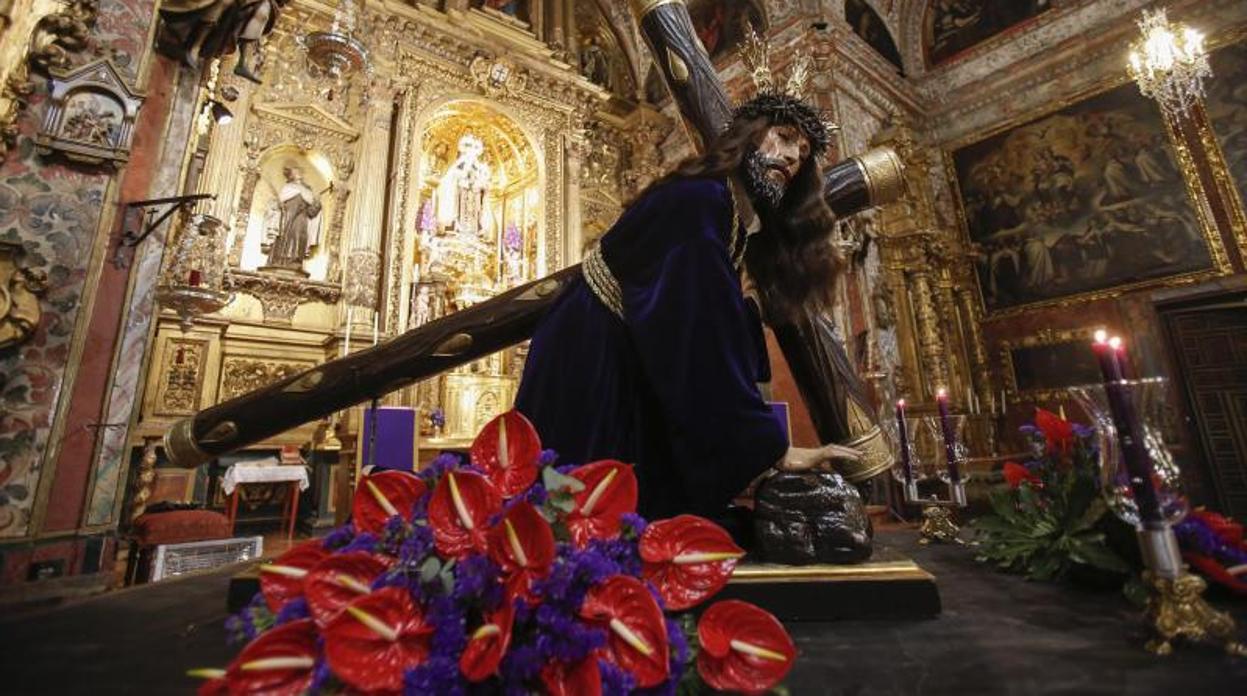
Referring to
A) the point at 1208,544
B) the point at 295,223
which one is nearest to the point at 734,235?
the point at 1208,544

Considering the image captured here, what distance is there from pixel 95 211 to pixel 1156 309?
12.3 meters

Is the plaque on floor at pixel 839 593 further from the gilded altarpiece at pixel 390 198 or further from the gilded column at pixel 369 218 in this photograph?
the gilded column at pixel 369 218

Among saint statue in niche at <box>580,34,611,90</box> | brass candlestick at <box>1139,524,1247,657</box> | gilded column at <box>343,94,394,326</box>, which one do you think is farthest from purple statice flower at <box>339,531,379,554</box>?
saint statue in niche at <box>580,34,611,90</box>

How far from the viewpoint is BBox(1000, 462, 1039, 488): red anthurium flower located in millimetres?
1711

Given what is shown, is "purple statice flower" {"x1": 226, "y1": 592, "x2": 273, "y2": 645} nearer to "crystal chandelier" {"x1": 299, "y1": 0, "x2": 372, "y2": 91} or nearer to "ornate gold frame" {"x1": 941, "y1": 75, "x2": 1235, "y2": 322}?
"crystal chandelier" {"x1": 299, "y1": 0, "x2": 372, "y2": 91}

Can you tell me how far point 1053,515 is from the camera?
59.0 inches

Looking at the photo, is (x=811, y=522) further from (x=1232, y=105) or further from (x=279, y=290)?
(x=1232, y=105)

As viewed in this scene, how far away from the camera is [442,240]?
30.2 ft

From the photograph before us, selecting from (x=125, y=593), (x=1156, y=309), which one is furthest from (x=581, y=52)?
(x=125, y=593)

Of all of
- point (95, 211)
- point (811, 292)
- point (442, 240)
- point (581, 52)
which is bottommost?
point (811, 292)

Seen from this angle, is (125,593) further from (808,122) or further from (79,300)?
(808,122)

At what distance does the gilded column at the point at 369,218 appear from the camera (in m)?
7.86

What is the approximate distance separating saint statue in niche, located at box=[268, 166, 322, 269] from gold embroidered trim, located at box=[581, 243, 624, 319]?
806cm

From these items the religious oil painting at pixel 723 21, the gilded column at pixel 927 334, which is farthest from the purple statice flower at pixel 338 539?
the religious oil painting at pixel 723 21
